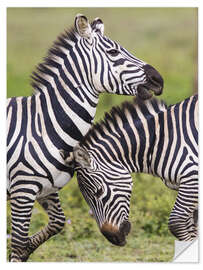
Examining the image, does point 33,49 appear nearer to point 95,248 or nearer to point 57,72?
point 57,72

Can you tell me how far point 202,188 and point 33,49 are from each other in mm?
2613

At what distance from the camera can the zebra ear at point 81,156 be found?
3.97 meters

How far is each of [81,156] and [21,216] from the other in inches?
24.8

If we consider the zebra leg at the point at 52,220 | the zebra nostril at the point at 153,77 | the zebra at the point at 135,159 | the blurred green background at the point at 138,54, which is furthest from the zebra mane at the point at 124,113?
the blurred green background at the point at 138,54

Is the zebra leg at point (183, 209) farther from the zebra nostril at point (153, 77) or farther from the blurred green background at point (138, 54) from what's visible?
the zebra nostril at point (153, 77)

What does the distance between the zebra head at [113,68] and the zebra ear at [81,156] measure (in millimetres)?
474

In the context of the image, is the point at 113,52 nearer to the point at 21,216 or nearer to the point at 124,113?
the point at 124,113

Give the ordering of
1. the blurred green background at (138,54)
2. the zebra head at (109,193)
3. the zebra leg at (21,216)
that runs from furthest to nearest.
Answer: the blurred green background at (138,54) < the zebra head at (109,193) < the zebra leg at (21,216)

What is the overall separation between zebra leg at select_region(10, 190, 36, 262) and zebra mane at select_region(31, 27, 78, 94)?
83 centimetres

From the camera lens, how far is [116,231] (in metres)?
4.05

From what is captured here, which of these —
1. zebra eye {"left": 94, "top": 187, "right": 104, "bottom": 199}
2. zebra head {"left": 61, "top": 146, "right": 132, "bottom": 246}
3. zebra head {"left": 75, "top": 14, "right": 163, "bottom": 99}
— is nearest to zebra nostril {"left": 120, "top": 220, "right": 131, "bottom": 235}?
zebra head {"left": 61, "top": 146, "right": 132, "bottom": 246}

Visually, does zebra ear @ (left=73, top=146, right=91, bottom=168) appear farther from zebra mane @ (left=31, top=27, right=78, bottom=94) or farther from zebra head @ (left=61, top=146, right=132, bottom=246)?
zebra mane @ (left=31, top=27, right=78, bottom=94)

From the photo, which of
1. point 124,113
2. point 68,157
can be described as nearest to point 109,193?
point 68,157

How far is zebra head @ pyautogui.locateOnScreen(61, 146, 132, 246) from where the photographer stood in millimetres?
4051
